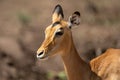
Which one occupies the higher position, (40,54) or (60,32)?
(60,32)

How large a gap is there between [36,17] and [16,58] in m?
3.01

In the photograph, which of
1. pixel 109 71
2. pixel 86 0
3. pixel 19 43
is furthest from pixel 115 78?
pixel 86 0

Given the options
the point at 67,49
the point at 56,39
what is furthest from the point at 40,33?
the point at 56,39

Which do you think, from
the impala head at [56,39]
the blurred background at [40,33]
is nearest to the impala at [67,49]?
the impala head at [56,39]

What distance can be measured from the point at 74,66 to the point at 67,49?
1.22ft

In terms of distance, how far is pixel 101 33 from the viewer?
17953 mm

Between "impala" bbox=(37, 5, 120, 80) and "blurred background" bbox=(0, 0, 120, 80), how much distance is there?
12.8 ft

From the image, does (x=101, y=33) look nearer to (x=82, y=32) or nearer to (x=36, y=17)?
(x=82, y=32)

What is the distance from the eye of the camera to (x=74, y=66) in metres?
10.4

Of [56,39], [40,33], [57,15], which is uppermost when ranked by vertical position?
[57,15]

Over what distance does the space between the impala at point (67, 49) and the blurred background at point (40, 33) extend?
3.91 meters

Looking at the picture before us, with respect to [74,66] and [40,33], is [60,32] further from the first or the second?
[40,33]

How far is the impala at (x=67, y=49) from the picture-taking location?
9.91m

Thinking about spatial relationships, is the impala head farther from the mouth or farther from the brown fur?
the brown fur
